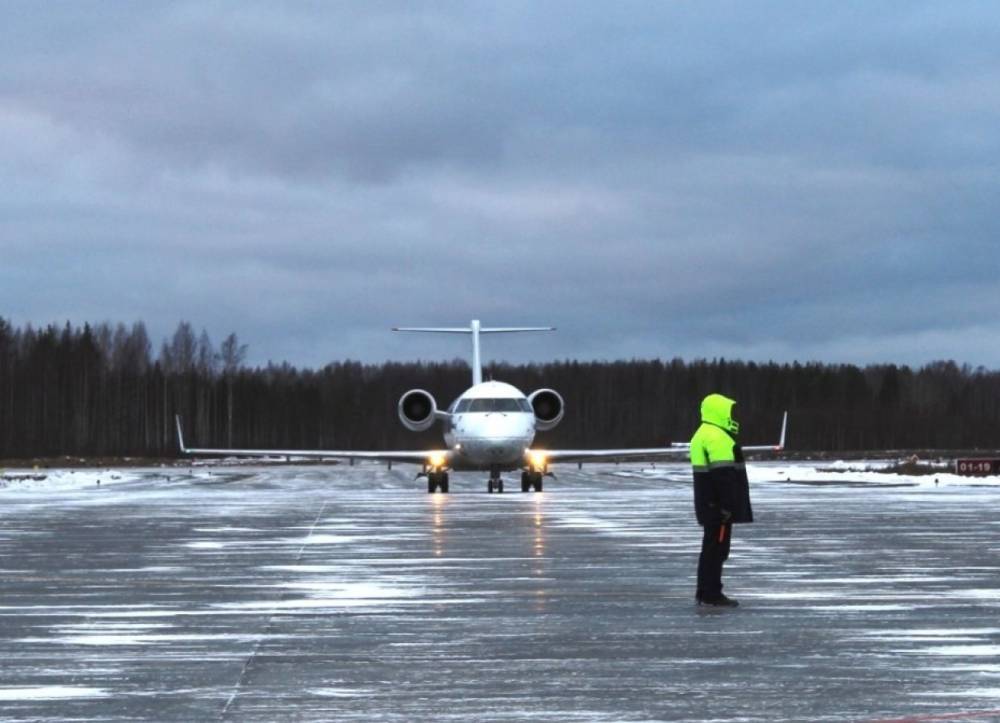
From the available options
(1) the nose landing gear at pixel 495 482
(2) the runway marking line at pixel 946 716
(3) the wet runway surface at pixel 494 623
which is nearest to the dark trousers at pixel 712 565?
(3) the wet runway surface at pixel 494 623

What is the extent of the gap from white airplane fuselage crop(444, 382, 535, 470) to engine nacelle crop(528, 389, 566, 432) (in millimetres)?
3677

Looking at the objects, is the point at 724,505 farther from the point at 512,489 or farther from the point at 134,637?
the point at 512,489

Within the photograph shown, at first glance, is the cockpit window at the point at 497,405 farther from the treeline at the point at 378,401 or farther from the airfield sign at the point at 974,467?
the treeline at the point at 378,401

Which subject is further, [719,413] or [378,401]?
[378,401]

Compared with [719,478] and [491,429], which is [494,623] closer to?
[719,478]

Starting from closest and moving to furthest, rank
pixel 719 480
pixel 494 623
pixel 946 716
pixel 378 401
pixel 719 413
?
pixel 946 716 → pixel 494 623 → pixel 719 480 → pixel 719 413 → pixel 378 401

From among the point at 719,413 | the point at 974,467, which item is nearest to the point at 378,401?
the point at 974,467

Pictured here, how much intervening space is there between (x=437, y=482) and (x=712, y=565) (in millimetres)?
27470

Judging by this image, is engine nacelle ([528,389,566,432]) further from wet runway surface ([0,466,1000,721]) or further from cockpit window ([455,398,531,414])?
wet runway surface ([0,466,1000,721])

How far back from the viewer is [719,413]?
13.3m

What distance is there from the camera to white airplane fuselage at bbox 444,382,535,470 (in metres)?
38.7

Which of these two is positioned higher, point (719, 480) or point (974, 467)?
point (719, 480)

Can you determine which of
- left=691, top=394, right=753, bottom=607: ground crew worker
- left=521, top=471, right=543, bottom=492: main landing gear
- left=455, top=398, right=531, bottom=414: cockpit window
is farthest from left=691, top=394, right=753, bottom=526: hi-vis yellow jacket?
left=521, top=471, right=543, bottom=492: main landing gear

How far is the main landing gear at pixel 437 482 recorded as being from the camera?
39438 millimetres
